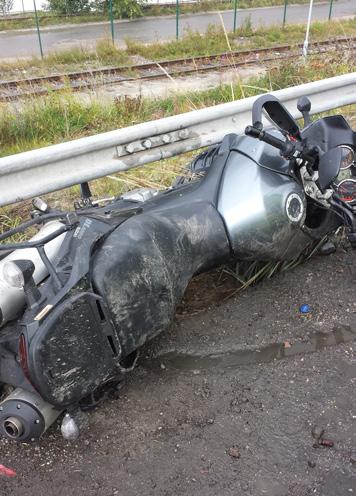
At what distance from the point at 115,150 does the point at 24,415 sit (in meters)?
2.19

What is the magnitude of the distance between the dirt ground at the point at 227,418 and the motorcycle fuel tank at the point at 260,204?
496 mm

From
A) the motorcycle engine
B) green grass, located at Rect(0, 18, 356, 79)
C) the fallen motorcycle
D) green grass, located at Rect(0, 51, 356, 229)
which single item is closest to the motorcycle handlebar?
the fallen motorcycle

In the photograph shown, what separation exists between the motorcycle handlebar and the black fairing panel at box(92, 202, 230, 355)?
431 mm

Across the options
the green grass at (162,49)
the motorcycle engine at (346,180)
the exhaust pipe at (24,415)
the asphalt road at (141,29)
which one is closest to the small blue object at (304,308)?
the motorcycle engine at (346,180)

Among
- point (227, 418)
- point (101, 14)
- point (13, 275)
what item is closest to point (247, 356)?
point (227, 418)

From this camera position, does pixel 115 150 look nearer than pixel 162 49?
Yes

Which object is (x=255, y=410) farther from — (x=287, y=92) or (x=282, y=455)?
(x=287, y=92)

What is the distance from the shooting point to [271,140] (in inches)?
106

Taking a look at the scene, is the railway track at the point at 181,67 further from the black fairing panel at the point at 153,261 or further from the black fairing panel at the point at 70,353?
the black fairing panel at the point at 70,353

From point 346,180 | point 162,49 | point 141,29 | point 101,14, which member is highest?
point 346,180

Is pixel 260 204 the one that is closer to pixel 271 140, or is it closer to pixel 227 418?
pixel 271 140

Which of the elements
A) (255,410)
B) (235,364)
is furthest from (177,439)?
(235,364)

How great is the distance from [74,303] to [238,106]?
281 centimetres

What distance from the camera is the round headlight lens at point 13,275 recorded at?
203 centimetres
